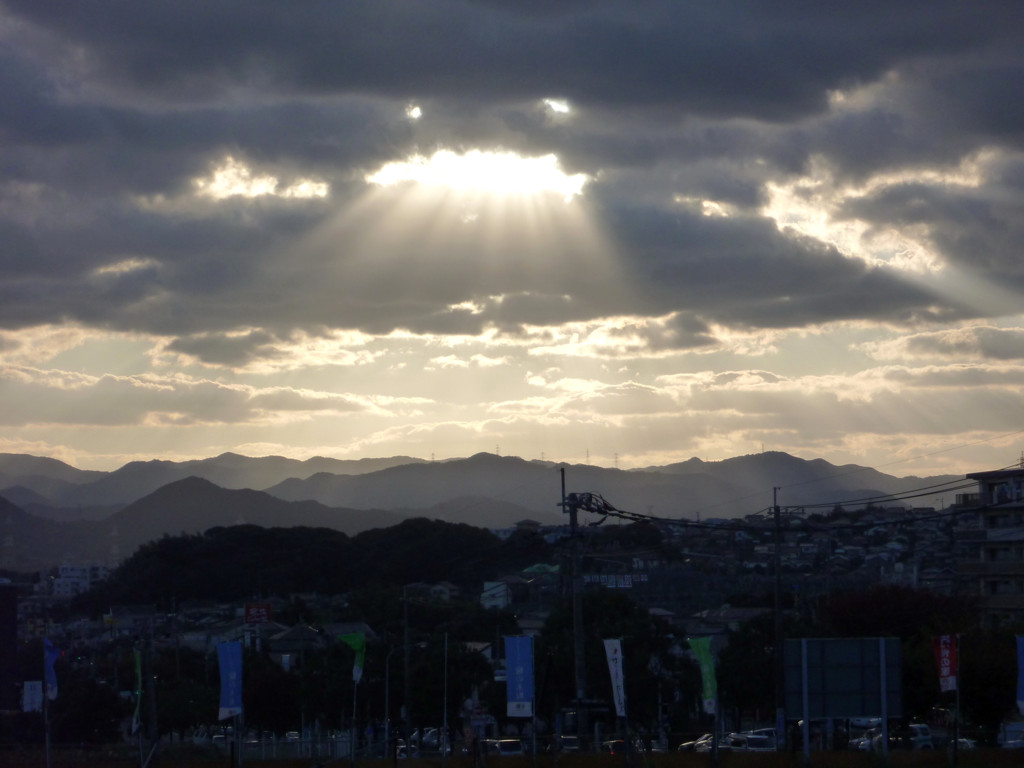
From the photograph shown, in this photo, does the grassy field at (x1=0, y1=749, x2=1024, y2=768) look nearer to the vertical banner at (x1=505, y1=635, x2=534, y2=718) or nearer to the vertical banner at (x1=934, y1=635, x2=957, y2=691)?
the vertical banner at (x1=505, y1=635, x2=534, y2=718)

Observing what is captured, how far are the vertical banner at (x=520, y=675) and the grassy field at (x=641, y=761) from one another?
132cm

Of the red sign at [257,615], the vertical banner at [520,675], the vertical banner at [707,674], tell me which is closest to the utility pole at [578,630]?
the vertical banner at [520,675]

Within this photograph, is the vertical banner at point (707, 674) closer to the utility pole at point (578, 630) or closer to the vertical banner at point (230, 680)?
the utility pole at point (578, 630)

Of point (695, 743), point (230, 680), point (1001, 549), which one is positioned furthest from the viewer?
point (1001, 549)

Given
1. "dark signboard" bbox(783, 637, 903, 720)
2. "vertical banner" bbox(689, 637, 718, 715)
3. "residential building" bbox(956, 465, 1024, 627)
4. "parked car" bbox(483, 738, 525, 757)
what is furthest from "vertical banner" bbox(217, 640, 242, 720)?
"residential building" bbox(956, 465, 1024, 627)

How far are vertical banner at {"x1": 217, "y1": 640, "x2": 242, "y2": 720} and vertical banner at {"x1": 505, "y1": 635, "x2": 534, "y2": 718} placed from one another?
689cm

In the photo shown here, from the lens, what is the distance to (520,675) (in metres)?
29.8

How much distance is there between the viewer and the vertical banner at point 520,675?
29.6 meters

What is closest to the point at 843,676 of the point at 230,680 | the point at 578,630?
the point at 578,630

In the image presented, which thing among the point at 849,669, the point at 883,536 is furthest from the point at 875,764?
the point at 883,536

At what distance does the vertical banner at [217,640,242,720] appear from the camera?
98.0ft

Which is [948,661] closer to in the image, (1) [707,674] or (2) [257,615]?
(1) [707,674]

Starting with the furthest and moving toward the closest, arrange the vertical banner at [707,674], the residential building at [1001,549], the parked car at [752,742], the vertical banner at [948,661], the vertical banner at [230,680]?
the residential building at [1001,549] → the parked car at [752,742] → the vertical banner at [707,674] → the vertical banner at [230,680] → the vertical banner at [948,661]

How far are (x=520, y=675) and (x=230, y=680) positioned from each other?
7.47 m
